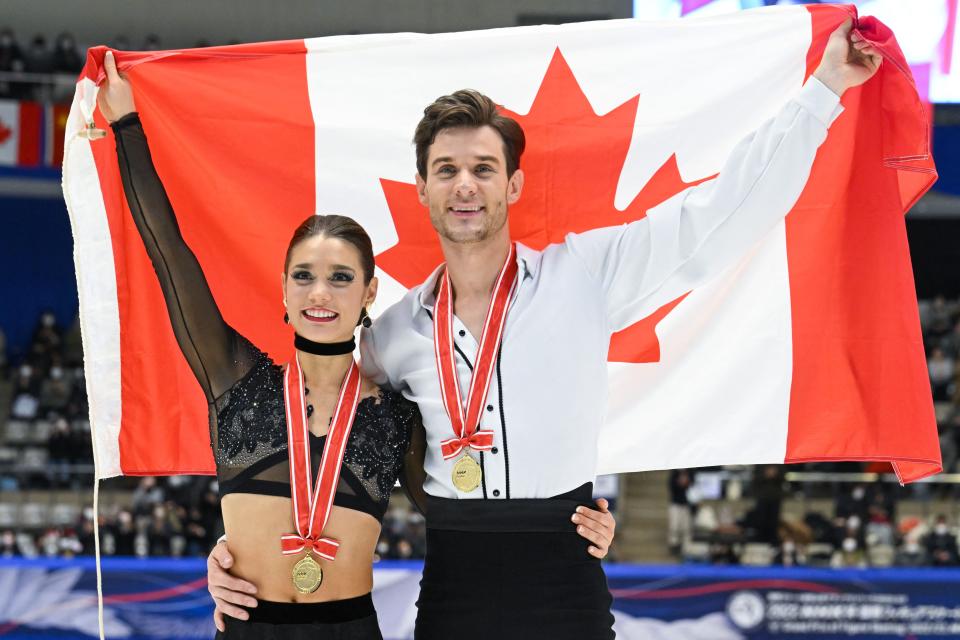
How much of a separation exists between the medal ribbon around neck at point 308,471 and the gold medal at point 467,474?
286 mm

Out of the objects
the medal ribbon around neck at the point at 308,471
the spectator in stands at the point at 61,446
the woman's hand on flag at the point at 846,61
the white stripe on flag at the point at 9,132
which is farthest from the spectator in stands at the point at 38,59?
the woman's hand on flag at the point at 846,61

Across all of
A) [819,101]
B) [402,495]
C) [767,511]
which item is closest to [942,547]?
[767,511]

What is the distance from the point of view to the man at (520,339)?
280 cm

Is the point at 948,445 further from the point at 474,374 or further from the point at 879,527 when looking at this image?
the point at 474,374

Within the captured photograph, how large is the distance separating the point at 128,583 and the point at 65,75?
8.45 meters

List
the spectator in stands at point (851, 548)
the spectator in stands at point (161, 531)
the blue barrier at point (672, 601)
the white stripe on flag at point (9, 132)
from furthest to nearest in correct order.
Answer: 1. the white stripe on flag at point (9, 132)
2. the spectator in stands at point (161, 531)
3. the spectator in stands at point (851, 548)
4. the blue barrier at point (672, 601)

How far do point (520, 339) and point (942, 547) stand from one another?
9209mm

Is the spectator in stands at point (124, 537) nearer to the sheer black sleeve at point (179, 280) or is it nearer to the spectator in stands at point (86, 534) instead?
the spectator in stands at point (86, 534)

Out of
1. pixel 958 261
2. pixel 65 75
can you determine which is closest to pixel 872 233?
pixel 65 75

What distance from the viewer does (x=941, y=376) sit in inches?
567

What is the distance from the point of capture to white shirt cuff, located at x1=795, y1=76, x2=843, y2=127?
2.98 metres

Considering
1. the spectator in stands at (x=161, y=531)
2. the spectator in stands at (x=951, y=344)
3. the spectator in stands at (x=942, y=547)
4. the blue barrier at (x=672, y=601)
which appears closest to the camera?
the blue barrier at (x=672, y=601)

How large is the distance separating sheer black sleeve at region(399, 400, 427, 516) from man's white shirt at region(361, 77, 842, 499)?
54 millimetres

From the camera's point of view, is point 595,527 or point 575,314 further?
point 575,314
